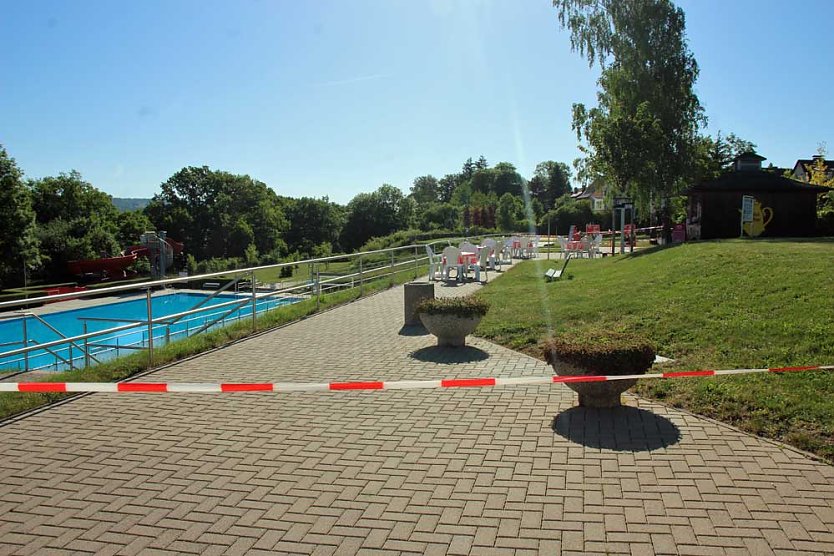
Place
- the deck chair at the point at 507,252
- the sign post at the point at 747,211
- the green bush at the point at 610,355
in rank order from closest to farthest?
1. the green bush at the point at 610,355
2. the sign post at the point at 747,211
3. the deck chair at the point at 507,252

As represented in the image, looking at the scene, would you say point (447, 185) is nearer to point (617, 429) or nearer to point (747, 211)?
point (747, 211)

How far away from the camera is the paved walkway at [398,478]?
12.0 feet

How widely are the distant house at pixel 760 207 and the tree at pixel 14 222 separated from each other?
35.9 meters

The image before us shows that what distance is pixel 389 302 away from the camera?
1489 centimetres

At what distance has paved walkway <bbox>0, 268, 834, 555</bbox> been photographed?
364 centimetres

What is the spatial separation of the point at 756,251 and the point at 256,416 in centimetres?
1109

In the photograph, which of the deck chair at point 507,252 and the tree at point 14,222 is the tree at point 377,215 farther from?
the deck chair at point 507,252

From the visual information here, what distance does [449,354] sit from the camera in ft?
29.4

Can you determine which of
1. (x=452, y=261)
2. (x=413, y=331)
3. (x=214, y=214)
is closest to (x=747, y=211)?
(x=452, y=261)

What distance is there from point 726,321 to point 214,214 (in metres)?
67.4

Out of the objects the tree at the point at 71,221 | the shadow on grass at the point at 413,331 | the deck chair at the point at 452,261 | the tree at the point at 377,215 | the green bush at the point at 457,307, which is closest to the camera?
the green bush at the point at 457,307

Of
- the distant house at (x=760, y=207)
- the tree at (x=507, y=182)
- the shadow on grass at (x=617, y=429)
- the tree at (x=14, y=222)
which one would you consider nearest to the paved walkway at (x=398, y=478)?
the shadow on grass at (x=617, y=429)

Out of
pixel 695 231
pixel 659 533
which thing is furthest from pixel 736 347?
pixel 695 231

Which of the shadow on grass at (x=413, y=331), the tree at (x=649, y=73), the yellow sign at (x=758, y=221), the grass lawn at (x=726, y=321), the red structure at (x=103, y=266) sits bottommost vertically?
the red structure at (x=103, y=266)
